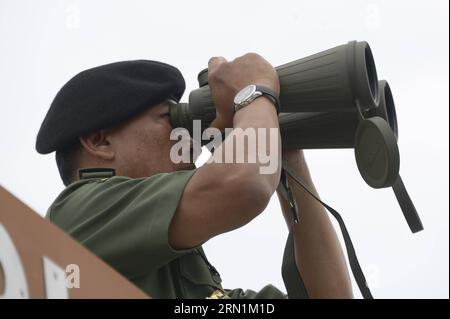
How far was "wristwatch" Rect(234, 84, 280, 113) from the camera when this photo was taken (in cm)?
244

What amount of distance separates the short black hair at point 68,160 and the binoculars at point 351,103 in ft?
1.32

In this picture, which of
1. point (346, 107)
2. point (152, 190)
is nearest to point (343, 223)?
point (346, 107)

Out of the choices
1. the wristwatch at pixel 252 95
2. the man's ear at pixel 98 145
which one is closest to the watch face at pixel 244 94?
the wristwatch at pixel 252 95

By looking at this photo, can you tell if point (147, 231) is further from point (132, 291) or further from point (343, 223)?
point (132, 291)

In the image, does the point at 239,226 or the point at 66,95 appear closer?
the point at 239,226

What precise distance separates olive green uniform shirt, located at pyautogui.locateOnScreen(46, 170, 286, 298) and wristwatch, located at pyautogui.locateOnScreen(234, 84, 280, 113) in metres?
0.25

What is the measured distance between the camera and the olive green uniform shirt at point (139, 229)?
7.48 feet

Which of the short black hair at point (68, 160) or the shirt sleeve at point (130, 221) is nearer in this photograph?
the shirt sleeve at point (130, 221)

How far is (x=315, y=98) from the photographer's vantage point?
97.7 inches

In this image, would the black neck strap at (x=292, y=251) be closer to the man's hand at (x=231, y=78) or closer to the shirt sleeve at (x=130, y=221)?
the man's hand at (x=231, y=78)

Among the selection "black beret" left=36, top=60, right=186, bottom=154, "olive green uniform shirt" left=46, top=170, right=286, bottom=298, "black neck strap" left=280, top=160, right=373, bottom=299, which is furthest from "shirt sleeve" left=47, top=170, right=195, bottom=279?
"black neck strap" left=280, top=160, right=373, bottom=299

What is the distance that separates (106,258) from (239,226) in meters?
0.35
